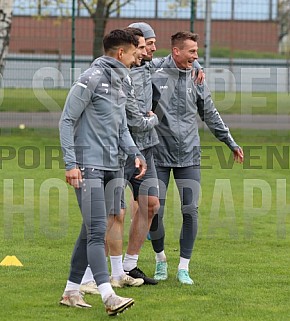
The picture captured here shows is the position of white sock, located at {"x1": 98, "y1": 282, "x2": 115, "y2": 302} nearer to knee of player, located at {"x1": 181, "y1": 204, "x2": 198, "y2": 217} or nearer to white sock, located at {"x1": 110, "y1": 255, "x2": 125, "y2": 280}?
white sock, located at {"x1": 110, "y1": 255, "x2": 125, "y2": 280}

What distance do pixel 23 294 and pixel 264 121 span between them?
1680cm

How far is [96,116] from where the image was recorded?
23.3 feet

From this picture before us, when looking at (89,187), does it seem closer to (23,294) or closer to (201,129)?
(23,294)

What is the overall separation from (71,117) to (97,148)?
0.30 metres

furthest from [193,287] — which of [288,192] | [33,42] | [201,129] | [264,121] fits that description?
[264,121]

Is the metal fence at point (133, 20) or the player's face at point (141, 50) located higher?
the metal fence at point (133, 20)

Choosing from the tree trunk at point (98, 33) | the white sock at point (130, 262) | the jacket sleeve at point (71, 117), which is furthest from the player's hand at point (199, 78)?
the tree trunk at point (98, 33)

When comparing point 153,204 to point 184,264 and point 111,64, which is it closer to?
point 184,264

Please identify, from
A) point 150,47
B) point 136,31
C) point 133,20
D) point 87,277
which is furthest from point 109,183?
point 133,20

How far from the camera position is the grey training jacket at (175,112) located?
8469 millimetres

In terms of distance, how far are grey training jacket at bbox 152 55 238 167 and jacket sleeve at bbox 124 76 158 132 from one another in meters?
0.47

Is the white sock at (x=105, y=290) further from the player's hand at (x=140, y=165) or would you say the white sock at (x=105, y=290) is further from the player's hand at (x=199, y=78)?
the player's hand at (x=199, y=78)

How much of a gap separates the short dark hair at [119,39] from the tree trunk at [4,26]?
14105 millimetres

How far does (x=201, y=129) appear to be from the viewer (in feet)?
67.1
